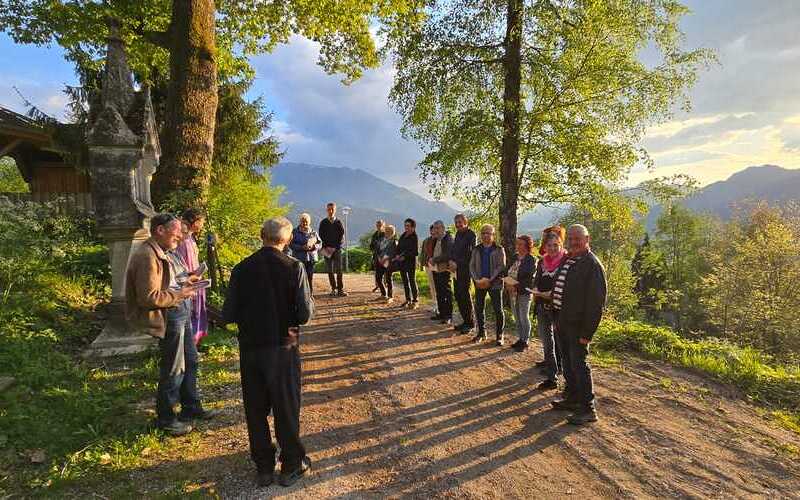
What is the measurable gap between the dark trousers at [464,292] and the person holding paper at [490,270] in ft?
1.28

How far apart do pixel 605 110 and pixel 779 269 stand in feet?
77.7

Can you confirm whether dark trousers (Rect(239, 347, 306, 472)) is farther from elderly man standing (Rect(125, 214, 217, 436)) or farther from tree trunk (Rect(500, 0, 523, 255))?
tree trunk (Rect(500, 0, 523, 255))

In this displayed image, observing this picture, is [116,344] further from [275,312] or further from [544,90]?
[544,90]

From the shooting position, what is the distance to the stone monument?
600 cm

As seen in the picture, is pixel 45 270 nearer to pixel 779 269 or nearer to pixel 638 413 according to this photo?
pixel 638 413

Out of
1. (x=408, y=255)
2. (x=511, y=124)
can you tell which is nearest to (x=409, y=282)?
(x=408, y=255)

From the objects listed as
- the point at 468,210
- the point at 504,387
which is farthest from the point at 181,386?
the point at 468,210

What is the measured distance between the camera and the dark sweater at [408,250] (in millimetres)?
9680

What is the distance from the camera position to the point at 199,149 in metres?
8.19

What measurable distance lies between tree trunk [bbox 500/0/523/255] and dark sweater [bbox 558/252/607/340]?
261 inches

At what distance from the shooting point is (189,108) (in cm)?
808

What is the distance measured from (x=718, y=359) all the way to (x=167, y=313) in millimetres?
7892

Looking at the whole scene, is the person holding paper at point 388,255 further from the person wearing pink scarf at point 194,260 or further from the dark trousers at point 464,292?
the person wearing pink scarf at point 194,260

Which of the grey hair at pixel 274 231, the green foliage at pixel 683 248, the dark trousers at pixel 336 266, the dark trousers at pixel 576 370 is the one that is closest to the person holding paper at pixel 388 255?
the dark trousers at pixel 336 266
